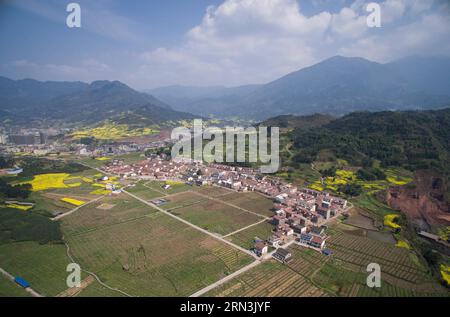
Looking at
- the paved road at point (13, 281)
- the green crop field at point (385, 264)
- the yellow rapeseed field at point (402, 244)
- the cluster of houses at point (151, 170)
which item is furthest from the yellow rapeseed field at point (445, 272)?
the cluster of houses at point (151, 170)

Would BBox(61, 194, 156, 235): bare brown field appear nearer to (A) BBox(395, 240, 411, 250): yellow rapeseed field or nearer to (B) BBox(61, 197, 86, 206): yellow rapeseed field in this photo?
(B) BBox(61, 197, 86, 206): yellow rapeseed field

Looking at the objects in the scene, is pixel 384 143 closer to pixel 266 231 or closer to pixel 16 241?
pixel 266 231

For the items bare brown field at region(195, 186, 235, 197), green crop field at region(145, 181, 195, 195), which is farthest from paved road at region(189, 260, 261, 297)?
green crop field at region(145, 181, 195, 195)

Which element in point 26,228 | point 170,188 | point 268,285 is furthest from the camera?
point 170,188

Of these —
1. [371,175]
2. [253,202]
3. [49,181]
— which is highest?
[371,175]

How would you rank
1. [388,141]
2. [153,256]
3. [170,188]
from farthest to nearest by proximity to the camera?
[388,141], [170,188], [153,256]

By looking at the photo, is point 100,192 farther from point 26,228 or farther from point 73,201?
point 26,228

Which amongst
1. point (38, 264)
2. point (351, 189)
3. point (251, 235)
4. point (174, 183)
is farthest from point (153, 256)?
point (351, 189)
